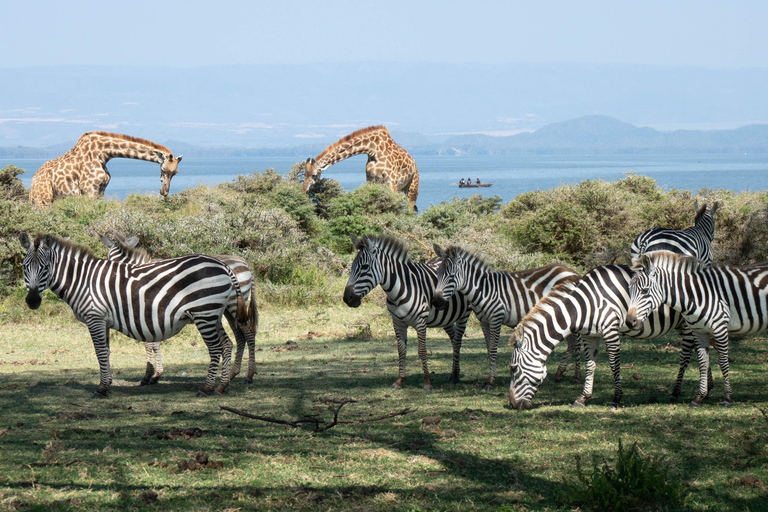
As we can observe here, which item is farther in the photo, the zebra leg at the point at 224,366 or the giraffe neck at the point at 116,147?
the giraffe neck at the point at 116,147

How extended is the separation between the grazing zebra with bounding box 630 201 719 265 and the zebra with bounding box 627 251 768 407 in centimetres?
341

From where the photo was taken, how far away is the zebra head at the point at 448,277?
9.70 meters

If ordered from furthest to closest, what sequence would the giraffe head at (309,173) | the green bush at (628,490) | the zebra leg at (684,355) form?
1. the giraffe head at (309,173)
2. the zebra leg at (684,355)
3. the green bush at (628,490)

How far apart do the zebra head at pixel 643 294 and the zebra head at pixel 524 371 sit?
114 centimetres

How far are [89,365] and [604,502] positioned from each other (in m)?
9.61

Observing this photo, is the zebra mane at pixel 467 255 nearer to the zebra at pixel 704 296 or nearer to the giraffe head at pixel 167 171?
the zebra at pixel 704 296

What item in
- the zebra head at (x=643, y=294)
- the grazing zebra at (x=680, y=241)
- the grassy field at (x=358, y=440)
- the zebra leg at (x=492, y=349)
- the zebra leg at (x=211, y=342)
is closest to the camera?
the grassy field at (x=358, y=440)

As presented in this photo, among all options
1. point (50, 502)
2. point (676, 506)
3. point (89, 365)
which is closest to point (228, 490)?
point (50, 502)

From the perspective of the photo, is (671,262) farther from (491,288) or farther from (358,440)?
(358,440)

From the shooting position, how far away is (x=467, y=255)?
33.1 ft

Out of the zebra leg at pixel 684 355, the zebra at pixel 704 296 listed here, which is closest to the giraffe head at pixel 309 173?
the zebra leg at pixel 684 355

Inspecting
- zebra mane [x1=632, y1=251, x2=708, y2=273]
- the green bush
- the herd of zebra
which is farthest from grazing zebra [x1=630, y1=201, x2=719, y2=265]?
the green bush

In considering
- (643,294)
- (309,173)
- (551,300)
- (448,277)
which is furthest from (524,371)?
(309,173)

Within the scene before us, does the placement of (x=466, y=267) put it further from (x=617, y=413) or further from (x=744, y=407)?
(x=744, y=407)
